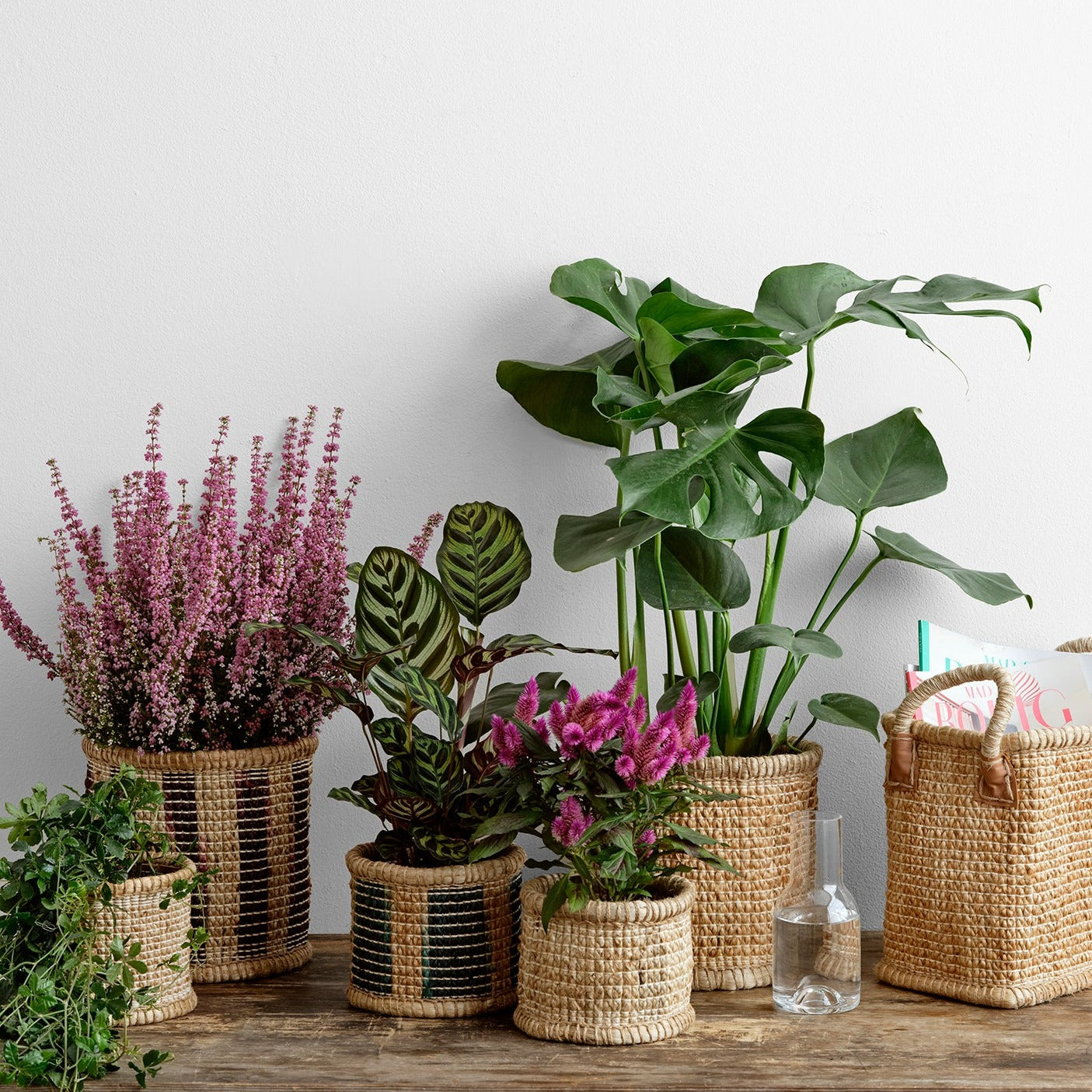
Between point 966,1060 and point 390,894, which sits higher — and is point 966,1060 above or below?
below

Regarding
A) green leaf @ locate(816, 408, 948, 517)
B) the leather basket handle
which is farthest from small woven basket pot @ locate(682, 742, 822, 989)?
green leaf @ locate(816, 408, 948, 517)

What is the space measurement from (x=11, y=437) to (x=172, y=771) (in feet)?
1.69

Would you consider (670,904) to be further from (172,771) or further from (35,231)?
(35,231)

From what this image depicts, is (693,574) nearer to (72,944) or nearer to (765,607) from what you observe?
(765,607)

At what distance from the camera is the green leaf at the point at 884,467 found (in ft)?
4.35

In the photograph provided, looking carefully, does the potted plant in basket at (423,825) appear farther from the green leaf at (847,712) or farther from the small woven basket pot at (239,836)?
the green leaf at (847,712)

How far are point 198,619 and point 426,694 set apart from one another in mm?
258

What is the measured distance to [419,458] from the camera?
4.73 feet

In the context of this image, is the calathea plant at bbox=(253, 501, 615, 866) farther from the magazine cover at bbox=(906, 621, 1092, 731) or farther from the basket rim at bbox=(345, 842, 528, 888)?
the magazine cover at bbox=(906, 621, 1092, 731)

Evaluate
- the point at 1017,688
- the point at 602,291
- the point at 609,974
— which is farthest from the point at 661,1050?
the point at 602,291

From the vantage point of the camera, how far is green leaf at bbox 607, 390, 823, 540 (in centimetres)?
102

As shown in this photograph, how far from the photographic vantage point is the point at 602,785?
41.5 inches

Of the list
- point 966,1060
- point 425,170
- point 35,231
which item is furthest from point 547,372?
point 966,1060

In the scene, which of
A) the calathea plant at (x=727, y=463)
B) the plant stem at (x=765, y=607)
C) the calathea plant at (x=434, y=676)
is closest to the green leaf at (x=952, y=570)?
the calathea plant at (x=727, y=463)
